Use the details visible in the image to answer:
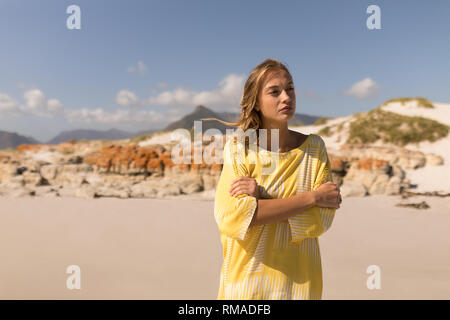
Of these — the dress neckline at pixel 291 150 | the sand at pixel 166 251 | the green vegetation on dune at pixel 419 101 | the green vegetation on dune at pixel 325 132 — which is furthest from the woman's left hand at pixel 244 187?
the green vegetation on dune at pixel 419 101

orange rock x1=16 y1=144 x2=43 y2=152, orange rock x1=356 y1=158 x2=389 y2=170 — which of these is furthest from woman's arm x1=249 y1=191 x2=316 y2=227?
orange rock x1=16 y1=144 x2=43 y2=152

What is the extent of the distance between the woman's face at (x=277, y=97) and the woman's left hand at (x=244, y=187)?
302 millimetres

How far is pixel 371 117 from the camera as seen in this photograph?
1917cm

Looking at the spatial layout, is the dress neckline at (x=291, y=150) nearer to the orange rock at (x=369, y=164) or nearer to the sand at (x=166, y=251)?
the sand at (x=166, y=251)

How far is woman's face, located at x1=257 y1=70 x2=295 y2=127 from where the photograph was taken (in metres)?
1.41

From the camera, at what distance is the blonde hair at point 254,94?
1.43 meters

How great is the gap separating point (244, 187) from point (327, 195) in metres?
0.38

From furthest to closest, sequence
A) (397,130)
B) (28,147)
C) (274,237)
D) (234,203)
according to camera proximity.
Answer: (397,130) < (28,147) < (274,237) < (234,203)

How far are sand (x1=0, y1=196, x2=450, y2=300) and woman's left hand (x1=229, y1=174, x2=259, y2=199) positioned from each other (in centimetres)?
257

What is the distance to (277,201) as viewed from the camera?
4.41ft

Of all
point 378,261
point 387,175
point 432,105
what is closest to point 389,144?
point 387,175

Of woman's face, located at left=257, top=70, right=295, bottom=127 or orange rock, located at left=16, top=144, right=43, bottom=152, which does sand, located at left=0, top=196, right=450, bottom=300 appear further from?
orange rock, located at left=16, top=144, right=43, bottom=152

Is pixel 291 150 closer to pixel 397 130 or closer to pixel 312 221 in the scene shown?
pixel 312 221

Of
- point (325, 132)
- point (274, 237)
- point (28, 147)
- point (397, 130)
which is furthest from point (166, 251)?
point (397, 130)
